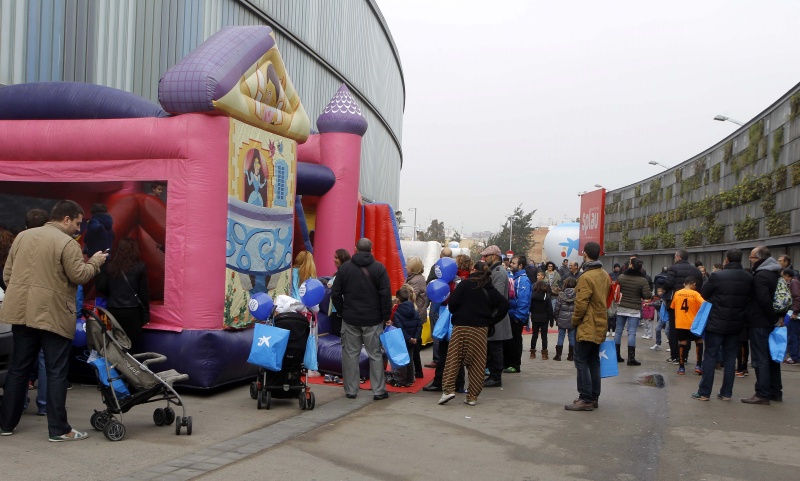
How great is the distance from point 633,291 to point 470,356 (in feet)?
16.9

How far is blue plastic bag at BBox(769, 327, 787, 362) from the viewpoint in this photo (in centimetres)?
964

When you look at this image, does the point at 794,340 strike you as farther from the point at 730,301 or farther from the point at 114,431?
the point at 114,431

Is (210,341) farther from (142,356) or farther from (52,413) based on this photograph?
(52,413)

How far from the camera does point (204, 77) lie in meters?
9.05

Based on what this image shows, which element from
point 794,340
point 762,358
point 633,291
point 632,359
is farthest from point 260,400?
point 794,340

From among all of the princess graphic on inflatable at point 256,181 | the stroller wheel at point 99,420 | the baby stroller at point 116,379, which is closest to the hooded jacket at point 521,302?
the princess graphic on inflatable at point 256,181

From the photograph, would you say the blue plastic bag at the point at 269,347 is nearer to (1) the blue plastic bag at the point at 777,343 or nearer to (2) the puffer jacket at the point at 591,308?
(2) the puffer jacket at the point at 591,308

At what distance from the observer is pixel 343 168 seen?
A: 551 inches

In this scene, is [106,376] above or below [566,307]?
below

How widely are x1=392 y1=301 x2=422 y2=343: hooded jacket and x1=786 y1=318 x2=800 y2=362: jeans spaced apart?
7.58 metres

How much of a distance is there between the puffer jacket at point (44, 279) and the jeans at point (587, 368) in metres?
5.09

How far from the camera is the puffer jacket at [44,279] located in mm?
6598

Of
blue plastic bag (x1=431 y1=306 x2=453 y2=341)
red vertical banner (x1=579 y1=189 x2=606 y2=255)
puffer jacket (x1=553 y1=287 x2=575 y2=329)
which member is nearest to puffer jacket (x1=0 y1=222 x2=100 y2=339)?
blue plastic bag (x1=431 y1=306 x2=453 y2=341)

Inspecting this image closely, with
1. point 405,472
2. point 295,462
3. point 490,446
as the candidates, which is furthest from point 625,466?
point 295,462
